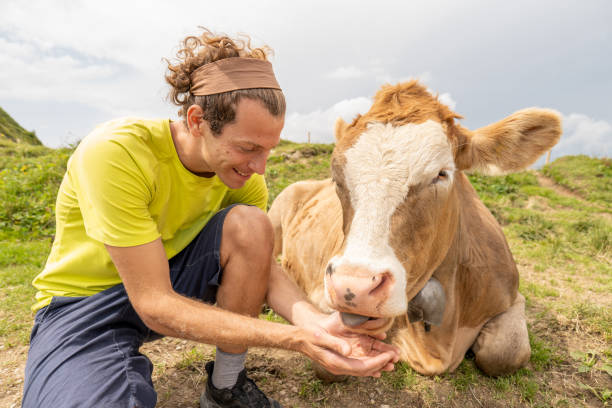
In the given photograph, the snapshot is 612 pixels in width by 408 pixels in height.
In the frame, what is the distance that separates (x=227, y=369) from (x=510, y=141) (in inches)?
90.7

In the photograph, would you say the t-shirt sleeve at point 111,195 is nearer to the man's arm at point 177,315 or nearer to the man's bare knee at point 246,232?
the man's arm at point 177,315

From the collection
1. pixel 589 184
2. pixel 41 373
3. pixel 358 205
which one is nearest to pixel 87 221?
pixel 41 373

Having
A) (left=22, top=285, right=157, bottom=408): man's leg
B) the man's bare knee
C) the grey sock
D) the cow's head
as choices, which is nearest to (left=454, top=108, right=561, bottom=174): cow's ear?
the cow's head

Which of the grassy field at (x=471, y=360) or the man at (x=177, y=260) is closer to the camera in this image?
the man at (x=177, y=260)

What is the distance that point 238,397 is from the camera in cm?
236

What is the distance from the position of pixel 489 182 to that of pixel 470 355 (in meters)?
7.59

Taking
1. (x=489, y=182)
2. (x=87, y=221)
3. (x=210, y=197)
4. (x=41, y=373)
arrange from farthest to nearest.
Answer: (x=489, y=182) < (x=210, y=197) < (x=87, y=221) < (x=41, y=373)

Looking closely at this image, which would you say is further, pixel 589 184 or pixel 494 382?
pixel 589 184

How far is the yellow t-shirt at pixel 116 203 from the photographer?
6.24ft

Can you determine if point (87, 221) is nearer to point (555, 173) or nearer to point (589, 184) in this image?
point (589, 184)

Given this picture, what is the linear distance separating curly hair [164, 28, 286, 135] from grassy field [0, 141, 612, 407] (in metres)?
1.84

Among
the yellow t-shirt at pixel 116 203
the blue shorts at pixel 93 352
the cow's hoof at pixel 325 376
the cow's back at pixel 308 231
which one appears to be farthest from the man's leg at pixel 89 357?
the cow's back at pixel 308 231

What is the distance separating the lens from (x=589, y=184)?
396 inches

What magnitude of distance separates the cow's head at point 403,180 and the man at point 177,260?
401 mm
